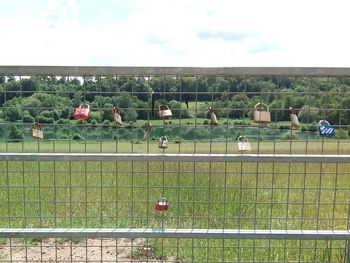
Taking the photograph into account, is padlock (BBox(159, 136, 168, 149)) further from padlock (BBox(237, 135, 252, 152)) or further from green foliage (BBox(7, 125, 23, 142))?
green foliage (BBox(7, 125, 23, 142))

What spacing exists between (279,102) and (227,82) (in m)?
0.45

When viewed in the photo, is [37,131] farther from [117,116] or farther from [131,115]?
[131,115]

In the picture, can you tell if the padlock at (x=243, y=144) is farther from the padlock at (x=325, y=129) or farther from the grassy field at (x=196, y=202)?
the padlock at (x=325, y=129)

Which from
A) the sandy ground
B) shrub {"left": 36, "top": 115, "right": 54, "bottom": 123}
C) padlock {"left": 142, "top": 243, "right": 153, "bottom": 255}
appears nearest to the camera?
shrub {"left": 36, "top": 115, "right": 54, "bottom": 123}

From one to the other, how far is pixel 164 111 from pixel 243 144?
68cm

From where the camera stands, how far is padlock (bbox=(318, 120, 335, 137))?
3660 mm

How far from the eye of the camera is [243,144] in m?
3.69

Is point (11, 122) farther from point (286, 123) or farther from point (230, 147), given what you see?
point (286, 123)

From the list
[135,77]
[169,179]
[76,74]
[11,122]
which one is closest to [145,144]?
[135,77]

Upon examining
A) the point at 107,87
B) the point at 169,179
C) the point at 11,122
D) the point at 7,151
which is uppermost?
the point at 107,87

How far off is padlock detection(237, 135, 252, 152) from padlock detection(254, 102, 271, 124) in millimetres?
176

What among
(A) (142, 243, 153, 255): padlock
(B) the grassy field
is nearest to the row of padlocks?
(B) the grassy field

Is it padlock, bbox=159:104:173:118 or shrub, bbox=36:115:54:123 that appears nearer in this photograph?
padlock, bbox=159:104:173:118

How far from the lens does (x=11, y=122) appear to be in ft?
12.5
